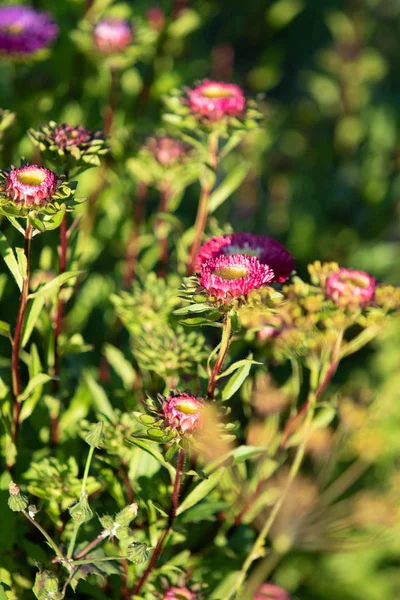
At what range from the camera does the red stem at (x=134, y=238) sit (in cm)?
102

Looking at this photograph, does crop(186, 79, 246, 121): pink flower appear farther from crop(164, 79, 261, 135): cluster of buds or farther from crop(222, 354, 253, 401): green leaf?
crop(222, 354, 253, 401): green leaf

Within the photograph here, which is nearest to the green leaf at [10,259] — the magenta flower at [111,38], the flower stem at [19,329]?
the flower stem at [19,329]

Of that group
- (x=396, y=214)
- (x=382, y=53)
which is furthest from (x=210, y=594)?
(x=382, y=53)

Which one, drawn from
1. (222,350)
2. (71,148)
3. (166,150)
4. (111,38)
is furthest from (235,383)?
(111,38)

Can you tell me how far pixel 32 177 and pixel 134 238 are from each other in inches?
21.1

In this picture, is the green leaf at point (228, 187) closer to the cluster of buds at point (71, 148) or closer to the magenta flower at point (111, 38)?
the cluster of buds at point (71, 148)

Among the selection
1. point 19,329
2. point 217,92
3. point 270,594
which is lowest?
point 270,594

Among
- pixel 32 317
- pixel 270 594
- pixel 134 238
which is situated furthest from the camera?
pixel 134 238

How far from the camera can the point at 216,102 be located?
74 cm

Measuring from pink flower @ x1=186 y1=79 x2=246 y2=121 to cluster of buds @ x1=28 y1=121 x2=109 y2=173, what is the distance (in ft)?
0.55

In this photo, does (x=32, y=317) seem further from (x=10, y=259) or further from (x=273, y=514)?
(x=273, y=514)

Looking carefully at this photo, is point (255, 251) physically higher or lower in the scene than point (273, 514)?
higher

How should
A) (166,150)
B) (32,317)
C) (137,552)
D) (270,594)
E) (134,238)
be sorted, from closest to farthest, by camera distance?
(137,552), (32,317), (270,594), (166,150), (134,238)

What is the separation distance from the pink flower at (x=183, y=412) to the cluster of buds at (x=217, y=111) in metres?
0.36
